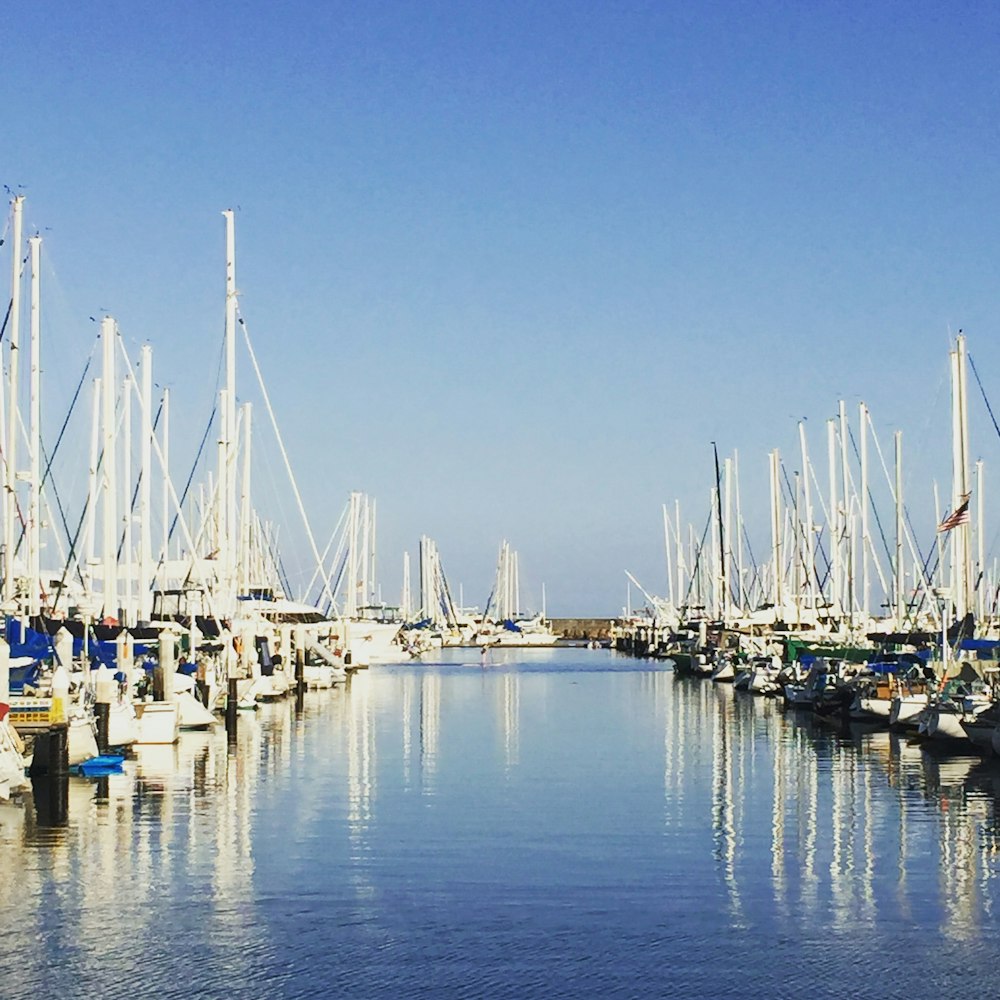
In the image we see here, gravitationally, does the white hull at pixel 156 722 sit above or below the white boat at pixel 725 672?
above

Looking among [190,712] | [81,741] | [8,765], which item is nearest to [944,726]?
[190,712]

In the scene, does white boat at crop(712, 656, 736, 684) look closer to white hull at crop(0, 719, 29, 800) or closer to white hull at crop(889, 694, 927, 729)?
white hull at crop(889, 694, 927, 729)

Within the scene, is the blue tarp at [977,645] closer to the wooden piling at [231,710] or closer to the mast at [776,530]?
the wooden piling at [231,710]

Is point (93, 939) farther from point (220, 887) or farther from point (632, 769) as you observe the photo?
point (632, 769)

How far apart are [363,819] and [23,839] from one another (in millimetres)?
8042

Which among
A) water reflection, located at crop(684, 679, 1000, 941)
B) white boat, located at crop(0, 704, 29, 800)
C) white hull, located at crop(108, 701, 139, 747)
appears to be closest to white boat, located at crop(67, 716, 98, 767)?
white hull, located at crop(108, 701, 139, 747)

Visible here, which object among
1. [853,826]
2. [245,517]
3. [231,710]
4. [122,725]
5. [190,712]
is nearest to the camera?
[853,826]

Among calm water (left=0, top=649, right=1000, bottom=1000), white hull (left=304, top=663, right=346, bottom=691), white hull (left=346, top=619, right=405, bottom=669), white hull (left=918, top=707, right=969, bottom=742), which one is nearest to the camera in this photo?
calm water (left=0, top=649, right=1000, bottom=1000)

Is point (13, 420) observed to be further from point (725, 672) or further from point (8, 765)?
point (725, 672)

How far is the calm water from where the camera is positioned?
71.0 feet

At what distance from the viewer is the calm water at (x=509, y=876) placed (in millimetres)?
21641

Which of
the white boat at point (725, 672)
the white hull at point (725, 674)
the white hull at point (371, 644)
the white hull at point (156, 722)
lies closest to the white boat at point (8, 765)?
the white hull at point (156, 722)

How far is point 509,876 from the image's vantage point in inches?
1145

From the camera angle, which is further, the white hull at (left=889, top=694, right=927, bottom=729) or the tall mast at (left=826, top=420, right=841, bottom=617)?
the tall mast at (left=826, top=420, right=841, bottom=617)
